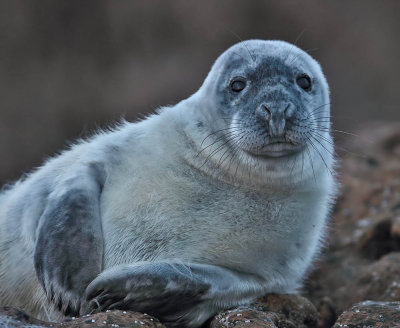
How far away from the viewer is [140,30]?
460 inches

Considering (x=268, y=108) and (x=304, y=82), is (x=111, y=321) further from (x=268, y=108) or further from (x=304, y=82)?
(x=304, y=82)

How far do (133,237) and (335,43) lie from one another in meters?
9.65

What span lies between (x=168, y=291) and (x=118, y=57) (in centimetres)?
873

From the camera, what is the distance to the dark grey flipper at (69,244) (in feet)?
11.3

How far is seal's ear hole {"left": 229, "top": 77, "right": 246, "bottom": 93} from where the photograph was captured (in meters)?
3.84

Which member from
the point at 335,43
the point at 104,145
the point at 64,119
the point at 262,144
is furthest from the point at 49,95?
the point at 262,144

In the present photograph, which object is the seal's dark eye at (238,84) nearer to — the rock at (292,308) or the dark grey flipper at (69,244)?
the dark grey flipper at (69,244)

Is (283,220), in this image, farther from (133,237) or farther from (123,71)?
(123,71)

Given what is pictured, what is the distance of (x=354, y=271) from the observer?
4859 mm

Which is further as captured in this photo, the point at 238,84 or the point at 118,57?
the point at 118,57

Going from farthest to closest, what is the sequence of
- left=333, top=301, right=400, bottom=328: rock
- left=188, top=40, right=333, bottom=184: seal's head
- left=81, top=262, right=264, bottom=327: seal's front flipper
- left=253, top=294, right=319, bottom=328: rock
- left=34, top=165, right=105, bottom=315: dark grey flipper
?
left=253, top=294, right=319, bottom=328: rock, left=188, top=40, right=333, bottom=184: seal's head, left=34, top=165, right=105, bottom=315: dark grey flipper, left=81, top=262, right=264, bottom=327: seal's front flipper, left=333, top=301, right=400, bottom=328: rock

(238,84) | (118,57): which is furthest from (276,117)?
(118,57)

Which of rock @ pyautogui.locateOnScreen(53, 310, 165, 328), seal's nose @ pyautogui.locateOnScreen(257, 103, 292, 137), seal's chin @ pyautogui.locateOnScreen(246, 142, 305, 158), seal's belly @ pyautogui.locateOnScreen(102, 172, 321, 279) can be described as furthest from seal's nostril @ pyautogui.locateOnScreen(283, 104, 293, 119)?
rock @ pyautogui.locateOnScreen(53, 310, 165, 328)

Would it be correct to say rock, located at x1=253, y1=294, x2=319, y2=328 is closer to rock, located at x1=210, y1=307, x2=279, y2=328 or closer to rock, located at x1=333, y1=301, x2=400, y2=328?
rock, located at x1=210, y1=307, x2=279, y2=328
